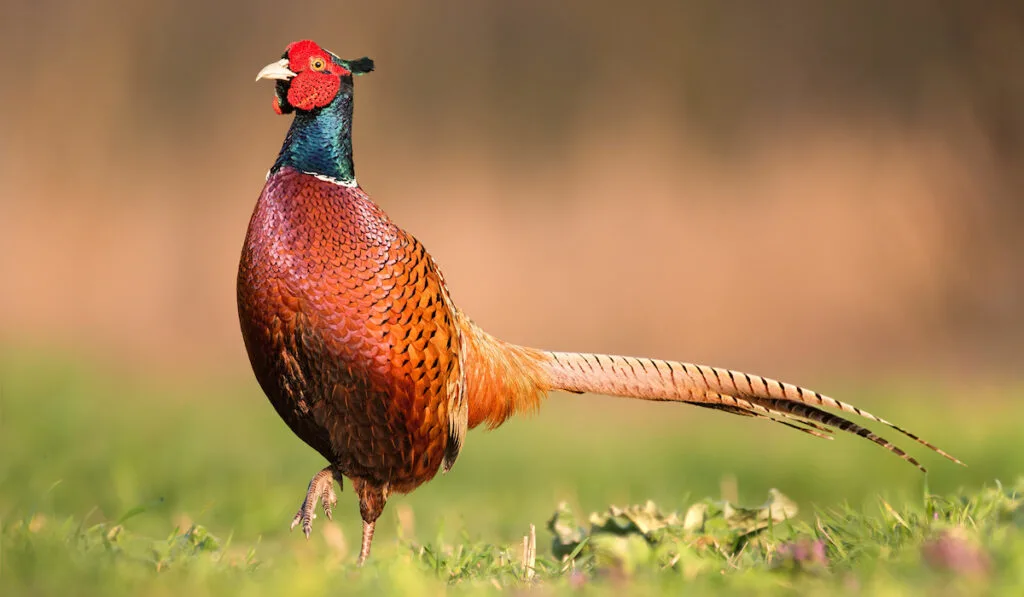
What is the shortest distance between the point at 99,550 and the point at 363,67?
4.43 feet

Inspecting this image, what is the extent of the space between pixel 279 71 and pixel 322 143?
0.21m

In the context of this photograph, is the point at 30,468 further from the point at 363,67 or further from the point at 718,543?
the point at 718,543

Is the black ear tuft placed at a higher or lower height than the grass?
higher

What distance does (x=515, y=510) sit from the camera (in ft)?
13.8

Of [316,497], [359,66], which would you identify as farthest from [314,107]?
[316,497]

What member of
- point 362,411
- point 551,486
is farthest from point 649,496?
point 362,411

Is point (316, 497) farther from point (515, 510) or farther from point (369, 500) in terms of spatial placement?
point (515, 510)

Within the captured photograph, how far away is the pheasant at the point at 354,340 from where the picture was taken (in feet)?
8.57

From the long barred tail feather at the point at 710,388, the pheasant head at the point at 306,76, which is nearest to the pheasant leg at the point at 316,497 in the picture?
the long barred tail feather at the point at 710,388

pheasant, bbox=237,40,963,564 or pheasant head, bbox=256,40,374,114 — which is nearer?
pheasant, bbox=237,40,963,564

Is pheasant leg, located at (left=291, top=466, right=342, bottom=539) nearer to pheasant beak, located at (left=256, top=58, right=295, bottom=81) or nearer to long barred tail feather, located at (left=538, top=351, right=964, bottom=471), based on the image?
long barred tail feather, located at (left=538, top=351, right=964, bottom=471)

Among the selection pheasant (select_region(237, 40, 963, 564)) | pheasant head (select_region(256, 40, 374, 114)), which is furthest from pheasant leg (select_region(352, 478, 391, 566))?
pheasant head (select_region(256, 40, 374, 114))

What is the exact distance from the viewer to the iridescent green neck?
2.80 metres

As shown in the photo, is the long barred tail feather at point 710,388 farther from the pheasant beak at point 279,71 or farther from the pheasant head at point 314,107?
the pheasant beak at point 279,71
